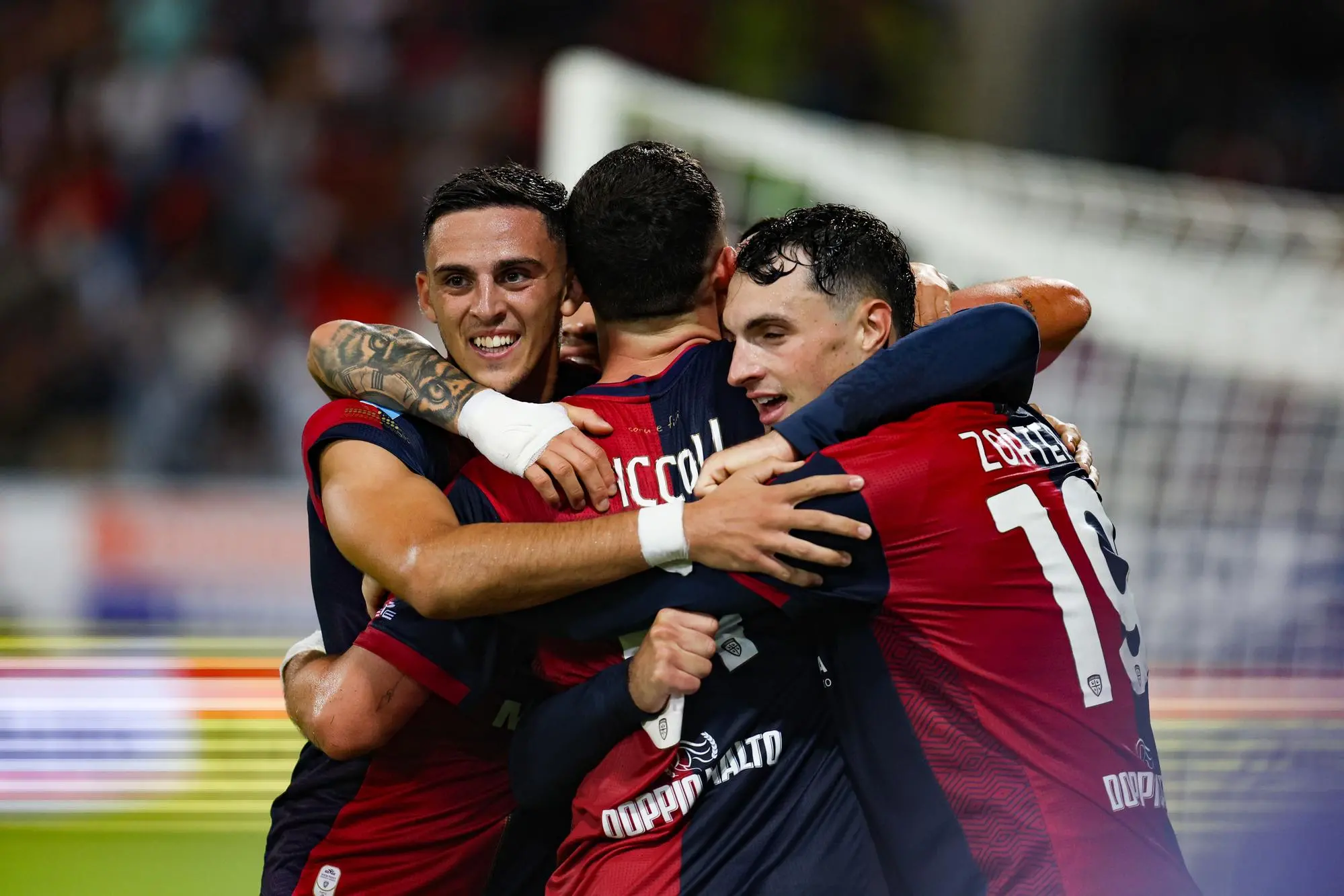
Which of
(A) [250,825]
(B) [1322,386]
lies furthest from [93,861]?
(B) [1322,386]

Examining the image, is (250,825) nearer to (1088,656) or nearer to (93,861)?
(93,861)

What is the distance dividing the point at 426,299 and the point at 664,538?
1196mm

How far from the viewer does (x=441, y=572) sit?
2670 mm

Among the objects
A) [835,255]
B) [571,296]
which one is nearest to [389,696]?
[571,296]

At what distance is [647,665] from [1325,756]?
3.45 m

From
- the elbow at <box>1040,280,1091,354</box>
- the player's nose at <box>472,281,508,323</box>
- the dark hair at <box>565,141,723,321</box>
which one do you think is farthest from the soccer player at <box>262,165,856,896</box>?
the elbow at <box>1040,280,1091,354</box>

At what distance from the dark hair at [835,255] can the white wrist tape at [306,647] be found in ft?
4.41

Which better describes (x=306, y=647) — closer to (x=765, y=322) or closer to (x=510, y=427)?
(x=510, y=427)

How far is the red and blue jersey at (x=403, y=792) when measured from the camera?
3.07 meters

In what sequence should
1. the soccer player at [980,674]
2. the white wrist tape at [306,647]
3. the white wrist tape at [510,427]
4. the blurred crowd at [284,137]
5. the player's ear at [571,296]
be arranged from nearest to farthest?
the soccer player at [980,674], the white wrist tape at [510,427], the white wrist tape at [306,647], the player's ear at [571,296], the blurred crowd at [284,137]

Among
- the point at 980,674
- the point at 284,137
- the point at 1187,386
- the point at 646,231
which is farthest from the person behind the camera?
the point at 284,137

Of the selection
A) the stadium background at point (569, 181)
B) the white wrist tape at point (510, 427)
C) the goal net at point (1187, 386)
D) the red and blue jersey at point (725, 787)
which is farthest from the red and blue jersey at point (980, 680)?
the goal net at point (1187, 386)

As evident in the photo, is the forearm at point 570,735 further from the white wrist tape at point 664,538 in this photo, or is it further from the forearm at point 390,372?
the forearm at point 390,372

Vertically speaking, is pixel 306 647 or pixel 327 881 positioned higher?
pixel 306 647
